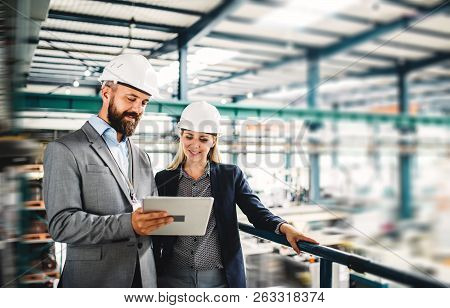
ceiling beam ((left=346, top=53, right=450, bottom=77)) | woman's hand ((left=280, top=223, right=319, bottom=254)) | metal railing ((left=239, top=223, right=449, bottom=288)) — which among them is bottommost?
metal railing ((left=239, top=223, right=449, bottom=288))

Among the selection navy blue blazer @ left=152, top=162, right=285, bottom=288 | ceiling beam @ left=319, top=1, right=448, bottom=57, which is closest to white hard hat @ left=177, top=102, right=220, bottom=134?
navy blue blazer @ left=152, top=162, right=285, bottom=288

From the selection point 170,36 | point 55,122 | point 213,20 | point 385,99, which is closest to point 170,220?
point 385,99

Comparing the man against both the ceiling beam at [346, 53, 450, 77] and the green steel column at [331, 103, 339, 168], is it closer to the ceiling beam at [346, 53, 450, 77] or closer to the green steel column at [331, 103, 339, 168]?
the green steel column at [331, 103, 339, 168]

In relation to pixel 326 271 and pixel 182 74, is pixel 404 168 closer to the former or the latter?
pixel 326 271

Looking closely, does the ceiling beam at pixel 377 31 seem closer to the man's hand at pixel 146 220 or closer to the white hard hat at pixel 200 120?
the white hard hat at pixel 200 120

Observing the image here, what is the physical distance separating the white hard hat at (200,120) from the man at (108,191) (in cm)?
19

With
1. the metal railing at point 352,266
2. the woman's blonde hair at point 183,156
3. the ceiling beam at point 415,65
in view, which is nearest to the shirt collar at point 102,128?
the woman's blonde hair at point 183,156

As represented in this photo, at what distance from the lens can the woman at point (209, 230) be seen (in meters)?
1.33

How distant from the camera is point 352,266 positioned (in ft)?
3.28

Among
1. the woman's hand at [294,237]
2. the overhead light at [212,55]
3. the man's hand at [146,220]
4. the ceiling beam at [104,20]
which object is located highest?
the ceiling beam at [104,20]

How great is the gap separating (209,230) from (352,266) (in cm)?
53

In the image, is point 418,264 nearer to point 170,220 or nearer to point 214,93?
point 170,220

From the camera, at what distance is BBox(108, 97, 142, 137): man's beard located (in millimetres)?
1199

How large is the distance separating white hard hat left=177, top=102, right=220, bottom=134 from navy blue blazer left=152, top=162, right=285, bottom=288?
0.54 feet
